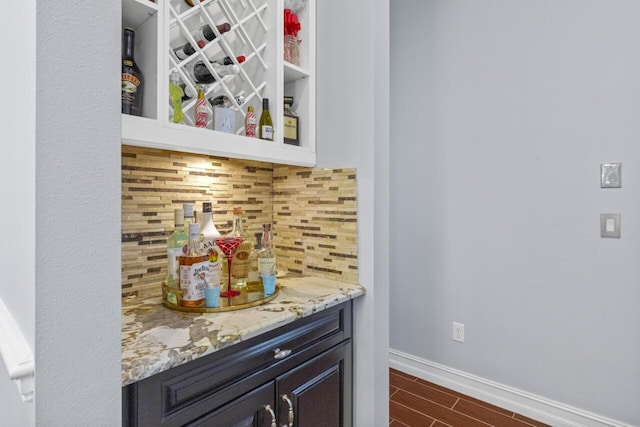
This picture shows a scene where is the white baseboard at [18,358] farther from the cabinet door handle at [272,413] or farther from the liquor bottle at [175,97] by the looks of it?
the liquor bottle at [175,97]

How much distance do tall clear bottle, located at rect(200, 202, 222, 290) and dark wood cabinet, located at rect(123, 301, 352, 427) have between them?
0.86 ft

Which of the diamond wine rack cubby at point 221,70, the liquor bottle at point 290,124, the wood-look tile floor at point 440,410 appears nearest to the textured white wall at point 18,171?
the diamond wine rack cubby at point 221,70

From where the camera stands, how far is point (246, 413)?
3.15 feet

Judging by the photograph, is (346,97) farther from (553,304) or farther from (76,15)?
(553,304)

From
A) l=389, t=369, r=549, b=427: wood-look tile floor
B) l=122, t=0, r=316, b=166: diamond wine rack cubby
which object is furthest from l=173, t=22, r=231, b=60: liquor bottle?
l=389, t=369, r=549, b=427: wood-look tile floor

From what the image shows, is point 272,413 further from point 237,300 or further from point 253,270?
point 253,270

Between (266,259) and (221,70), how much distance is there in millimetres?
728

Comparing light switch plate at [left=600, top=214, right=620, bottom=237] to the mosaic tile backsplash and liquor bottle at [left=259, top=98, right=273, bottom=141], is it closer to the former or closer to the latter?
the mosaic tile backsplash

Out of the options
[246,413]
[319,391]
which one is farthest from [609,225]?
[246,413]

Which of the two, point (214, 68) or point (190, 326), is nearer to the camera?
point (190, 326)

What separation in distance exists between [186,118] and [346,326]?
0.99m

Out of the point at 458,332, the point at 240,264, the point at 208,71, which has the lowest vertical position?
the point at 458,332

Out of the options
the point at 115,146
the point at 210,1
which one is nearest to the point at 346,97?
the point at 210,1

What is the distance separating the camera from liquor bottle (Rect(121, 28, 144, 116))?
3.21 ft
